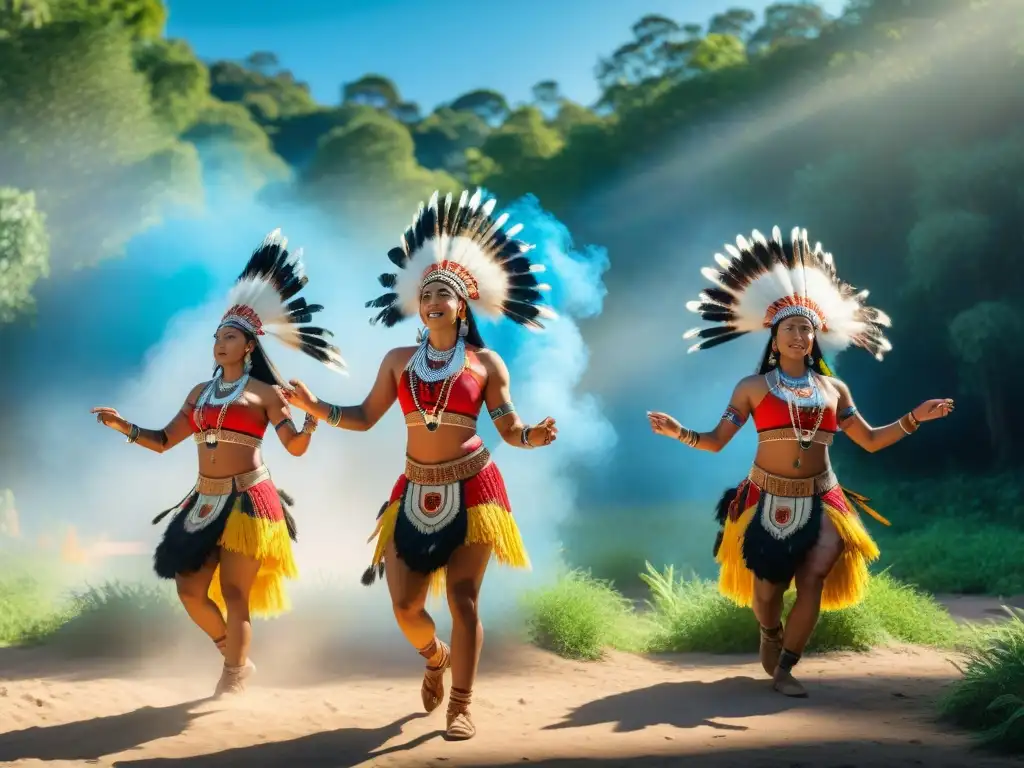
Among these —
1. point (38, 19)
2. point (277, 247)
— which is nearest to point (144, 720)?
point (277, 247)

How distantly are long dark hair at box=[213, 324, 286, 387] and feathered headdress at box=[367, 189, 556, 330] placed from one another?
0.67 m

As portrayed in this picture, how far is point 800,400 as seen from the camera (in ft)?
18.2

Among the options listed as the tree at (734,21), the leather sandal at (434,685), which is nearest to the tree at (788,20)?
the tree at (734,21)

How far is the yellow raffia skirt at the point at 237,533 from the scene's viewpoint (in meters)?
5.23

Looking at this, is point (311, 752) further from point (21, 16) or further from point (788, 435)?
point (21, 16)

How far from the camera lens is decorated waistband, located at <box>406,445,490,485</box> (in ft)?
15.7

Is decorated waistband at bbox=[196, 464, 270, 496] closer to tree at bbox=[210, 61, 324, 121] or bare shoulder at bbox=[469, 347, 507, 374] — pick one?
bare shoulder at bbox=[469, 347, 507, 374]

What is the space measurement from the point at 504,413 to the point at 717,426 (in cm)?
120

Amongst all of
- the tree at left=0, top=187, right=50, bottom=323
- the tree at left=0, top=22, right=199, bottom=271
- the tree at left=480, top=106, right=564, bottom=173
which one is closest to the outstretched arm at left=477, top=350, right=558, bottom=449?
the tree at left=0, top=187, right=50, bottom=323

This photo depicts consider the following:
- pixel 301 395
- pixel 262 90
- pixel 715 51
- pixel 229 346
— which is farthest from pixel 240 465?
pixel 262 90

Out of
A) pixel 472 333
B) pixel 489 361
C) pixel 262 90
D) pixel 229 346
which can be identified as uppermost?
pixel 262 90

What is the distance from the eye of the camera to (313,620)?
7316 mm

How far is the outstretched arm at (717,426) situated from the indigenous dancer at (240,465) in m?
1.56

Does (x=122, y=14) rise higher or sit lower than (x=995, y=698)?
higher
